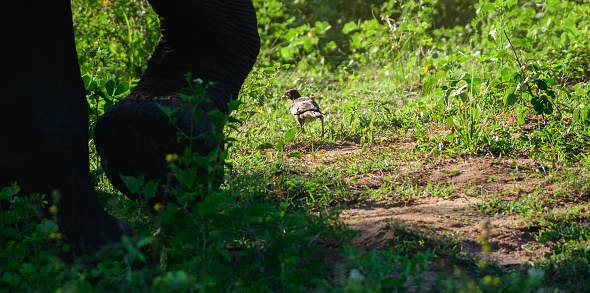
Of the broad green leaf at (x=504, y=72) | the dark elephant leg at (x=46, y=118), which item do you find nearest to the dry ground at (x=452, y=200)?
the broad green leaf at (x=504, y=72)

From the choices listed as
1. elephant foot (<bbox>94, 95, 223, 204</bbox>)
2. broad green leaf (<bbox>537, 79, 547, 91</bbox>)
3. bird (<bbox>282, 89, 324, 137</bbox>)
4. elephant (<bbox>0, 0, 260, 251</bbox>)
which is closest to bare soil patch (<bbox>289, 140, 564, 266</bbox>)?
bird (<bbox>282, 89, 324, 137</bbox>)

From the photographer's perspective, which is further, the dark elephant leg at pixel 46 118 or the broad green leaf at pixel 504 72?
the broad green leaf at pixel 504 72

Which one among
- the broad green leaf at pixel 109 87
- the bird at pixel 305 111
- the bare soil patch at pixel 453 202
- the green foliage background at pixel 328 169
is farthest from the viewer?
the bird at pixel 305 111

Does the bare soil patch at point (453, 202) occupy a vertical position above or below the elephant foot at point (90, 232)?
below

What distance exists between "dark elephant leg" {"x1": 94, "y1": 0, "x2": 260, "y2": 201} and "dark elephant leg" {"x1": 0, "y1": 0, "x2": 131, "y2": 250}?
138 mm

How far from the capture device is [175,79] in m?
2.63

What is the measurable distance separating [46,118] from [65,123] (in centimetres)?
8

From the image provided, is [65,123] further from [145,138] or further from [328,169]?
[328,169]

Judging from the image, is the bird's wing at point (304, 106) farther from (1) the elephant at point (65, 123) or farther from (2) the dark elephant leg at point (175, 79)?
(1) the elephant at point (65, 123)

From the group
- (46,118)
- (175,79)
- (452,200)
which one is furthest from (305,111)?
(46,118)

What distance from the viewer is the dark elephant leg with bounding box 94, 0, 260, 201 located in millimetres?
2293

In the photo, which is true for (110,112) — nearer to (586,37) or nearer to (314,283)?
(314,283)

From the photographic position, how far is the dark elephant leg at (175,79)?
2.29m

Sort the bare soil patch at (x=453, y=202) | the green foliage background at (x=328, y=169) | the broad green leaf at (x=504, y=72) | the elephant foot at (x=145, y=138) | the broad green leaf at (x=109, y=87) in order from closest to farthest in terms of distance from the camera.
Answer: the green foliage background at (x=328, y=169)
the elephant foot at (x=145, y=138)
the bare soil patch at (x=453, y=202)
the broad green leaf at (x=109, y=87)
the broad green leaf at (x=504, y=72)
